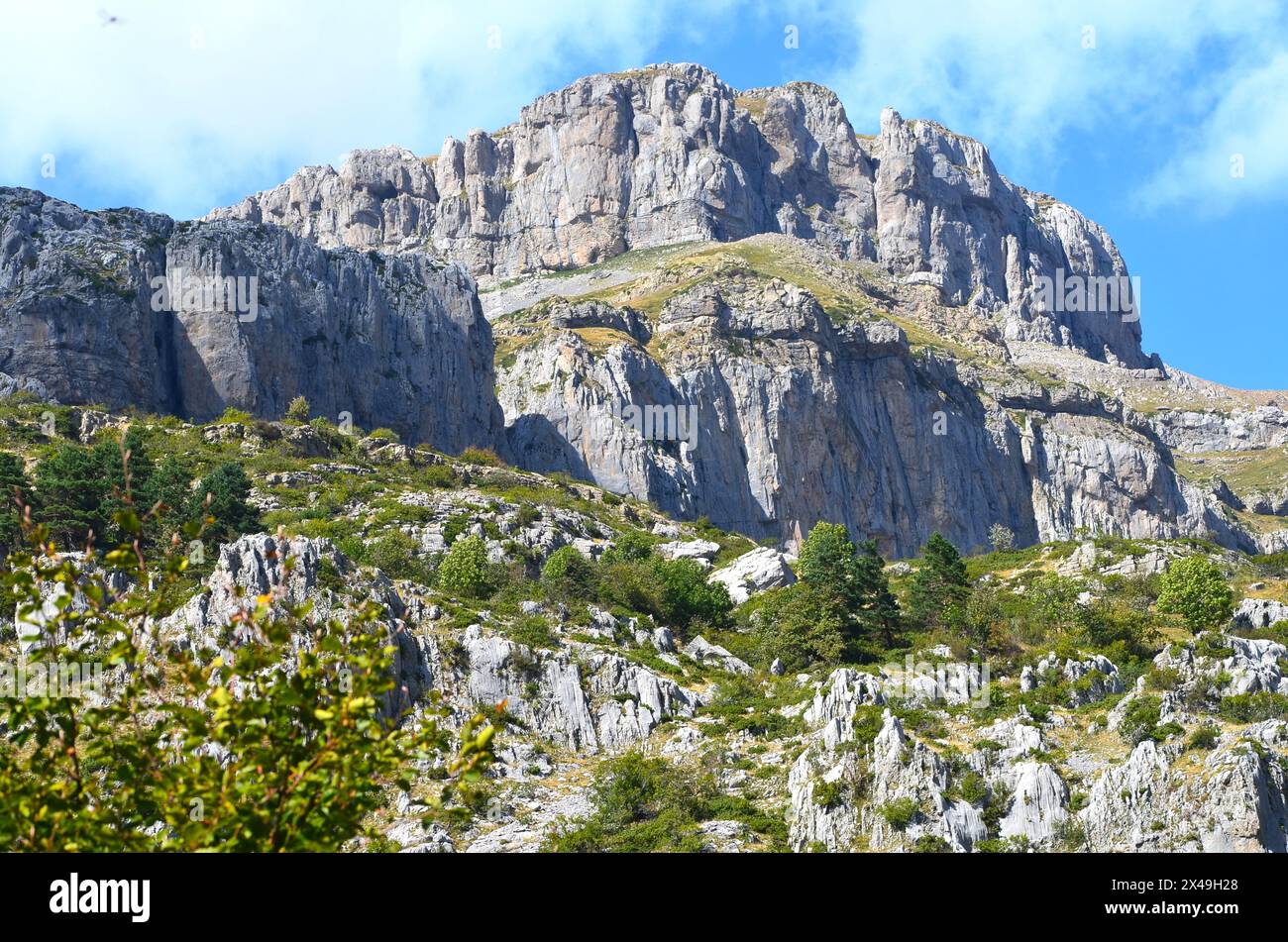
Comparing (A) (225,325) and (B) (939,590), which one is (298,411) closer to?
(A) (225,325)

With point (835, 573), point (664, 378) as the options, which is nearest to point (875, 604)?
point (835, 573)

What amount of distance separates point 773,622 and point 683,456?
224 ft

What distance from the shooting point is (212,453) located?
2955 inches

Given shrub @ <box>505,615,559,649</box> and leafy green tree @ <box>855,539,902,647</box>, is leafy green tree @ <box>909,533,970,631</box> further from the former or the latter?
shrub @ <box>505,615,559,649</box>

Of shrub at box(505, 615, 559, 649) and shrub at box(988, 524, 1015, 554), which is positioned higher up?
shrub at box(988, 524, 1015, 554)

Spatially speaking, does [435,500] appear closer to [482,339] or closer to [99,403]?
[99,403]

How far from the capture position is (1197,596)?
53812 millimetres

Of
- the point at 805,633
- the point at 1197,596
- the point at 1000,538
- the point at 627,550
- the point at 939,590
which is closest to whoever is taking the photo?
the point at 805,633

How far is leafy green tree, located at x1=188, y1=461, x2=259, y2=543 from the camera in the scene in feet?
188

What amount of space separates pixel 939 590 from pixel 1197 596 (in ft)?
39.2

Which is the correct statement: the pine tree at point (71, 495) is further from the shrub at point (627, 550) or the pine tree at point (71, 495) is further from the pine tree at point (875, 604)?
the pine tree at point (875, 604)

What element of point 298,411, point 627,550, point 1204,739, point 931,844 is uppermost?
point 298,411

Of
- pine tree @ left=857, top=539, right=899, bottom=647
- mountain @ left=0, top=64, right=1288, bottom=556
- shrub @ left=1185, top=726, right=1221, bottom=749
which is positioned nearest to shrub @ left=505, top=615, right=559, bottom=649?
pine tree @ left=857, top=539, right=899, bottom=647

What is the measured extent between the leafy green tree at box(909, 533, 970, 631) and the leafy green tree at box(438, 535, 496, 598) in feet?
67.9
